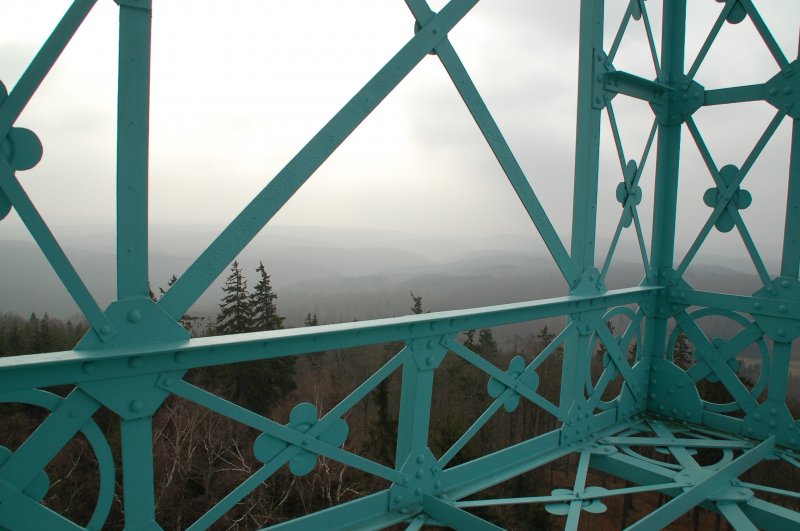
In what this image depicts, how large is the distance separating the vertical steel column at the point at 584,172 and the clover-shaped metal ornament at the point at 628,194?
0.38m

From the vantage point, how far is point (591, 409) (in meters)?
3.84

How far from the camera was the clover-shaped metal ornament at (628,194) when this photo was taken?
13.0ft

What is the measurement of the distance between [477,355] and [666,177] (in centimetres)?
283

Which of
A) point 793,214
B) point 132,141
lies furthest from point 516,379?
point 793,214

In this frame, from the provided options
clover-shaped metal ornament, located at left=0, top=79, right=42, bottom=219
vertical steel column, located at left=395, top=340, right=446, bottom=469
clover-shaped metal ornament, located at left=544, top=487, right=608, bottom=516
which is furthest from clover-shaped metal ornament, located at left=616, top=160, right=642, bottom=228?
clover-shaped metal ornament, located at left=0, top=79, right=42, bottom=219

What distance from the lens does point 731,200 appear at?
4.07 m

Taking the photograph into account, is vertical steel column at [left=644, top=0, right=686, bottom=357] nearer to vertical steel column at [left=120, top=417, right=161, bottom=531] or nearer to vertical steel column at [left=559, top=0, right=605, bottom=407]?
vertical steel column at [left=559, top=0, right=605, bottom=407]

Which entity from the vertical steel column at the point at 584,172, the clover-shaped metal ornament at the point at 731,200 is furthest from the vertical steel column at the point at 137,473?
the clover-shaped metal ornament at the point at 731,200

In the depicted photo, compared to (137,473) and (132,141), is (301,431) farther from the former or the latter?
(132,141)

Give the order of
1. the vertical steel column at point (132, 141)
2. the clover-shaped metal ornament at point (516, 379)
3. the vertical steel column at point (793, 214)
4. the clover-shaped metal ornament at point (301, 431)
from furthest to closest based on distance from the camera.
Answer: the vertical steel column at point (793, 214) → the clover-shaped metal ornament at point (516, 379) → the clover-shaped metal ornament at point (301, 431) → the vertical steel column at point (132, 141)

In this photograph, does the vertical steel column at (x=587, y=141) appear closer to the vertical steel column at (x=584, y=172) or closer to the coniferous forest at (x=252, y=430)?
the vertical steel column at (x=584, y=172)

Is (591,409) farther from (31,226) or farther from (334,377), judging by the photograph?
(334,377)

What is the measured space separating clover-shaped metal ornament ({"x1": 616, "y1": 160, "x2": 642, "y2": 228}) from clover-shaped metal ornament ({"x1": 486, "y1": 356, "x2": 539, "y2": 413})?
1569mm

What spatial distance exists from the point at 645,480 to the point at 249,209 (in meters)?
3.12
